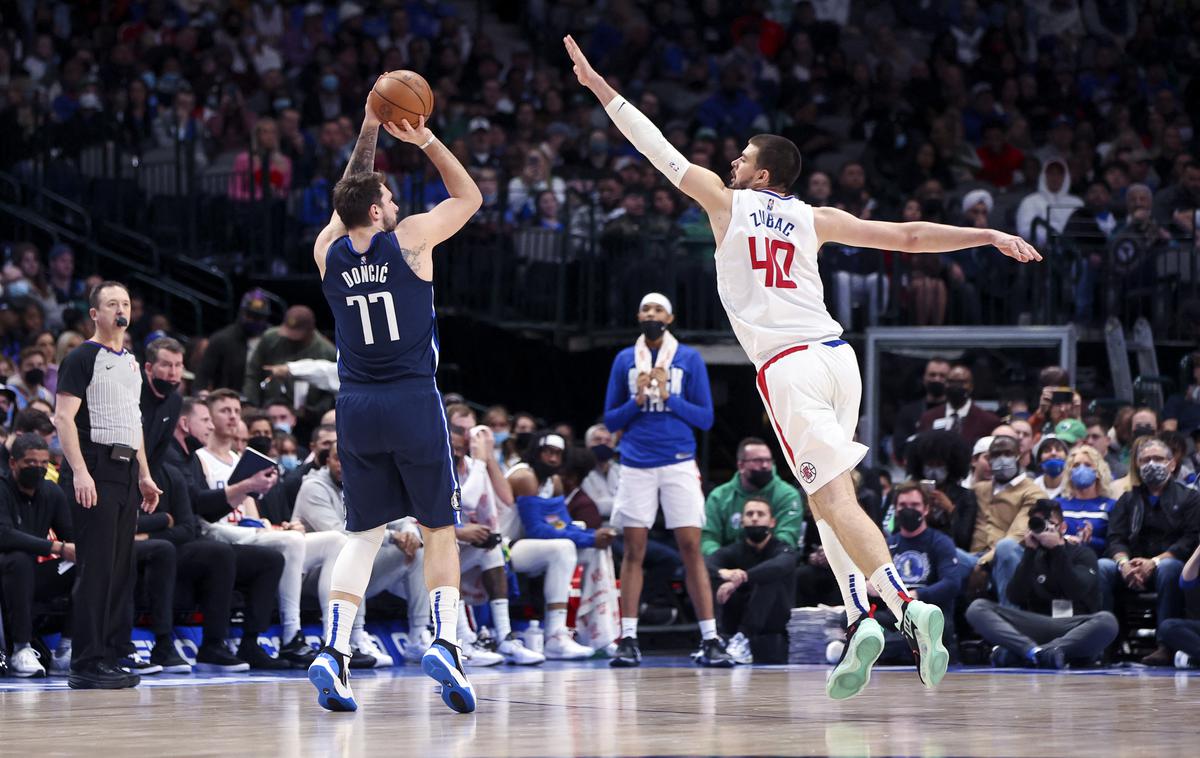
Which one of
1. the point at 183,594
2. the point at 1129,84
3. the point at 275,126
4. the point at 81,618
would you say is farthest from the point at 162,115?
the point at 1129,84

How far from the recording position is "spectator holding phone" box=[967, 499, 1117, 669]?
10984 millimetres

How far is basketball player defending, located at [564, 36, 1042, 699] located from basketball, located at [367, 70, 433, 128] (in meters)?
0.73

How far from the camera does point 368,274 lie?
7586 millimetres

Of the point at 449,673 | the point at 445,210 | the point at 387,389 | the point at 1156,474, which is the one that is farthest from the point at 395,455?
the point at 1156,474

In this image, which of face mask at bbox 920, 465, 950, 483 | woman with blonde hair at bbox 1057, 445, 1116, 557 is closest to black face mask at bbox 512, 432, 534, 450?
face mask at bbox 920, 465, 950, 483

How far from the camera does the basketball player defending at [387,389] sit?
24.8 ft

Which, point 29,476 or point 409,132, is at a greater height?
point 409,132

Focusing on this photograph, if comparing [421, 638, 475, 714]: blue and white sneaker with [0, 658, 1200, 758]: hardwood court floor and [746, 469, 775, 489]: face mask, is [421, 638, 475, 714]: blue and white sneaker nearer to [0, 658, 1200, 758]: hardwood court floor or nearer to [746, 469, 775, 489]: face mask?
[0, 658, 1200, 758]: hardwood court floor

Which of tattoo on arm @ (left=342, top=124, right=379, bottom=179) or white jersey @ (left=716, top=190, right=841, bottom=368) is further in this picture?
tattoo on arm @ (left=342, top=124, right=379, bottom=179)

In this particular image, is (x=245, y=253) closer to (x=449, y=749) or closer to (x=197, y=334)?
(x=197, y=334)

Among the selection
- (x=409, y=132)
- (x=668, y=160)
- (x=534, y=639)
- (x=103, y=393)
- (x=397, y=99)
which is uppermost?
(x=397, y=99)

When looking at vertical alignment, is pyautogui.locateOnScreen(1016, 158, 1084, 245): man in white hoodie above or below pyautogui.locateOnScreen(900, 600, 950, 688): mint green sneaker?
above

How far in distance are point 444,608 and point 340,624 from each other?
1.53 ft

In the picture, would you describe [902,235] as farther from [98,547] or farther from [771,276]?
[98,547]
